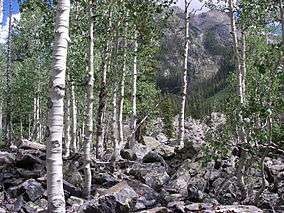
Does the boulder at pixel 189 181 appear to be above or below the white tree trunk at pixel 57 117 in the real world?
below

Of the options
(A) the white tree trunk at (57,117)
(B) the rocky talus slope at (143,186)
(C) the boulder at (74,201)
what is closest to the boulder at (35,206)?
(B) the rocky talus slope at (143,186)

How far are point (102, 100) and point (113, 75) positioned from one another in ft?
25.9

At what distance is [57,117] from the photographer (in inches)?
346

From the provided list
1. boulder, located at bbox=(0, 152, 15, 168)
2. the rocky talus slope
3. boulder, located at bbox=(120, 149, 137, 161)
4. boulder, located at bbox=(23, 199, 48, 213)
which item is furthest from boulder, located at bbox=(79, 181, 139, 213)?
boulder, located at bbox=(120, 149, 137, 161)

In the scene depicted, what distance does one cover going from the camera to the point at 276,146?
12.7 meters

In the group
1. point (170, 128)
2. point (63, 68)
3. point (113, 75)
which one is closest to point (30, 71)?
point (113, 75)

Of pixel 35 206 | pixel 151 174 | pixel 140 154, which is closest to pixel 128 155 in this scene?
pixel 140 154

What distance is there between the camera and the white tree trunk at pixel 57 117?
8641 mm

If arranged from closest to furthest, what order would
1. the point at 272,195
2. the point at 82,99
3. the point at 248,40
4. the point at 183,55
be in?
1. the point at 272,195
2. the point at 183,55
3. the point at 248,40
4. the point at 82,99

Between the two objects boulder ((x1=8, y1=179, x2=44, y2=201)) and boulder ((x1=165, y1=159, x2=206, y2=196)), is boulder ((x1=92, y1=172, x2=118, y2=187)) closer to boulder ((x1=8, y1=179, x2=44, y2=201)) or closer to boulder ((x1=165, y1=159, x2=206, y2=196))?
boulder ((x1=165, y1=159, x2=206, y2=196))

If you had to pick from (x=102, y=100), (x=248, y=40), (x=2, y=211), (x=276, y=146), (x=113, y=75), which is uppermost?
(x=248, y=40)

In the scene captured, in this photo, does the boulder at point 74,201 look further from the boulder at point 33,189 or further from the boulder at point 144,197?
the boulder at point 144,197

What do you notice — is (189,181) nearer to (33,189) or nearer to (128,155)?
(128,155)

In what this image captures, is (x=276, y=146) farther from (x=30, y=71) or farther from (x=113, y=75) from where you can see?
(x=30, y=71)
